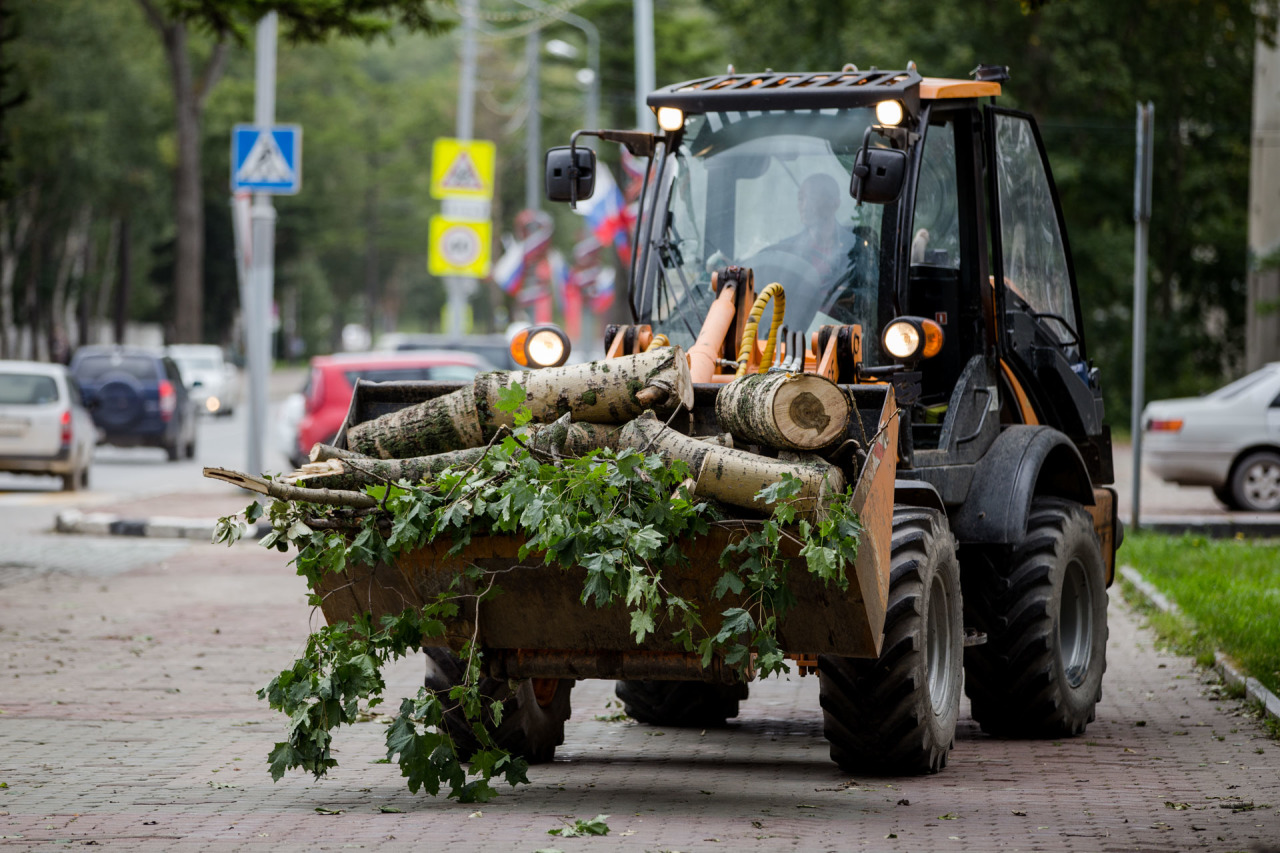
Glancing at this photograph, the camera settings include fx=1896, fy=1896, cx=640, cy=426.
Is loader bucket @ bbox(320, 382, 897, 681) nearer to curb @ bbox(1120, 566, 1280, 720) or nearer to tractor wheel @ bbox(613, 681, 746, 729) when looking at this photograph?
tractor wheel @ bbox(613, 681, 746, 729)

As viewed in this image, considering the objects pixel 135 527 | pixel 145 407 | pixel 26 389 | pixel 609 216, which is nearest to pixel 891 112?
pixel 135 527

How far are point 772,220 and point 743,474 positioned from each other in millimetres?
2360

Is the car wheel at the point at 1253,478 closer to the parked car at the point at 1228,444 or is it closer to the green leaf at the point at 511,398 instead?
the parked car at the point at 1228,444

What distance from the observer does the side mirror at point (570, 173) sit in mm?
8828

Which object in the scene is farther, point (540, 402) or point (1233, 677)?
point (1233, 677)

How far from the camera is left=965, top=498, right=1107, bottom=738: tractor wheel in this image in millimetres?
8539

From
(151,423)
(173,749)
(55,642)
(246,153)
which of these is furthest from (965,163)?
(151,423)

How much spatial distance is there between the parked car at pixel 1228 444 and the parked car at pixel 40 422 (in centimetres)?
1327

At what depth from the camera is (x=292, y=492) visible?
660 cm

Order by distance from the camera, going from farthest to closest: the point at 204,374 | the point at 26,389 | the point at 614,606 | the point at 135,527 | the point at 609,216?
the point at 204,374 → the point at 609,216 → the point at 26,389 → the point at 135,527 → the point at 614,606

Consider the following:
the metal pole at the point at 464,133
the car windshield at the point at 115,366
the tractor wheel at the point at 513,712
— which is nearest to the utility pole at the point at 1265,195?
the metal pole at the point at 464,133

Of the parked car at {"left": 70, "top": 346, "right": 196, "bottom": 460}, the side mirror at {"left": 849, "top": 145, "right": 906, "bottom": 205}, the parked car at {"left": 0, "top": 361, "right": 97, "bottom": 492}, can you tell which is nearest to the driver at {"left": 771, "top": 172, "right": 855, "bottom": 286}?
the side mirror at {"left": 849, "top": 145, "right": 906, "bottom": 205}

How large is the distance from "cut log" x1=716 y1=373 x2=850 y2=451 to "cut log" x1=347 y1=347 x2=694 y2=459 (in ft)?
1.32

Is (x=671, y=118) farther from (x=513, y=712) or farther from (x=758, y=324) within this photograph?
(x=513, y=712)
